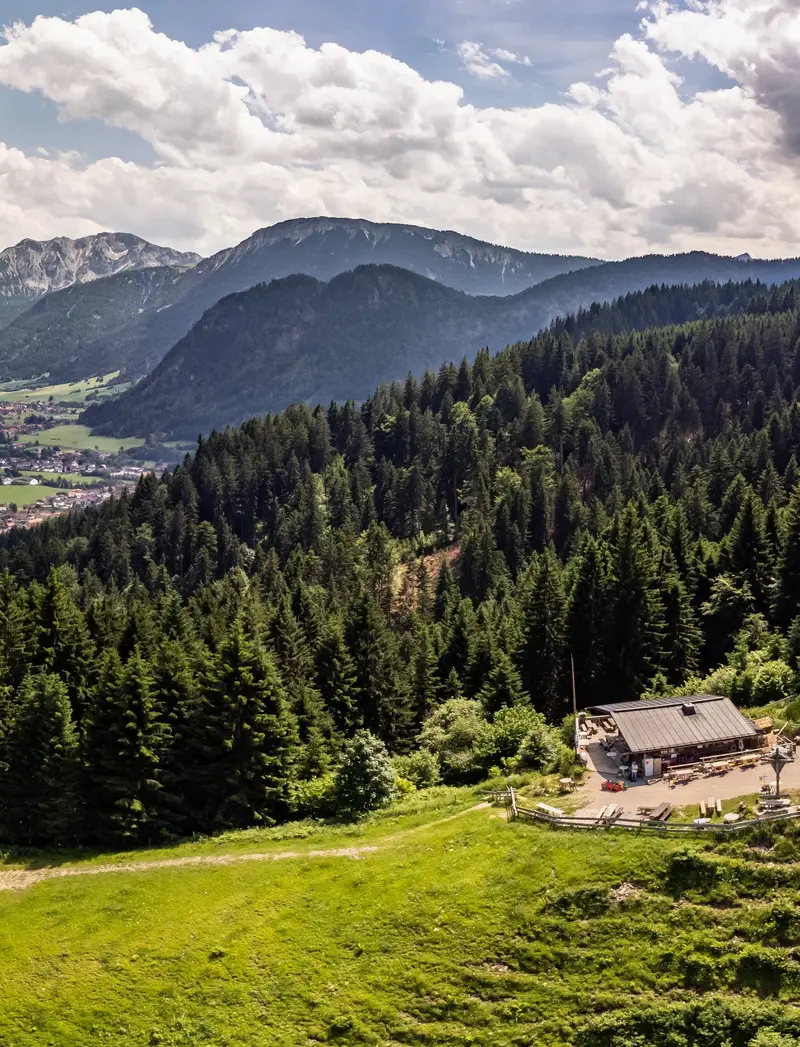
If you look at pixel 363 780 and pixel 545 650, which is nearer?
pixel 363 780

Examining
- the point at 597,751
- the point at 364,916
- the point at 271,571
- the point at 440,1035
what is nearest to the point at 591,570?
the point at 597,751

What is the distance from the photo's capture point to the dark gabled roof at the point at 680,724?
158 ft

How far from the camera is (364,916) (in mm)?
39406

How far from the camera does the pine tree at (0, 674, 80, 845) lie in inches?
2105

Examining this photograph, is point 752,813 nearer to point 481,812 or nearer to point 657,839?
point 657,839

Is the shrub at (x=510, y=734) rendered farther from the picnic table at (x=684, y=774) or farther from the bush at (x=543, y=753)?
the picnic table at (x=684, y=774)

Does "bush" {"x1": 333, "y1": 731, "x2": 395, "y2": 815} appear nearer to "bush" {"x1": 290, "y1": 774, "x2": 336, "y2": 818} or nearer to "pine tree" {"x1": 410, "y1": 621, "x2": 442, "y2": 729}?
"bush" {"x1": 290, "y1": 774, "x2": 336, "y2": 818}

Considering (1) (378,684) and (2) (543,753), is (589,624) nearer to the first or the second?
(1) (378,684)

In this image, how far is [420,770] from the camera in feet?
187

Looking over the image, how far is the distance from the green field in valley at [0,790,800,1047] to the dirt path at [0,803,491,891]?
1013 mm

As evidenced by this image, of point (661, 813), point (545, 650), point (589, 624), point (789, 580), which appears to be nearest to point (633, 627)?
point (589, 624)

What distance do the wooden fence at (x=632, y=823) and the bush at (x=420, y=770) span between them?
10729mm

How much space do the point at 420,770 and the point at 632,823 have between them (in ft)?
64.0

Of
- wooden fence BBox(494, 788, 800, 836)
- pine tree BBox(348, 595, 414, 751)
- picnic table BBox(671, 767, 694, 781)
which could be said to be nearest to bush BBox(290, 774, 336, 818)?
wooden fence BBox(494, 788, 800, 836)
